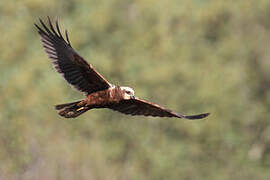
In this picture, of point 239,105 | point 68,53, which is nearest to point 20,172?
point 68,53


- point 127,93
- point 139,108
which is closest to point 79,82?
point 127,93

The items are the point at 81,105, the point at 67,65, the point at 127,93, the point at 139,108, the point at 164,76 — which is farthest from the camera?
the point at 164,76

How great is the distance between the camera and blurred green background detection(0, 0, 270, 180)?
90.4ft

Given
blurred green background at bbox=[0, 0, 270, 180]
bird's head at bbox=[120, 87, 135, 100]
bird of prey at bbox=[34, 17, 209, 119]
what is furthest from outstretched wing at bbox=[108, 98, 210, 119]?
blurred green background at bbox=[0, 0, 270, 180]

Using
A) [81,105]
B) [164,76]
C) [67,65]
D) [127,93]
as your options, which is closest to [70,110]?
[81,105]

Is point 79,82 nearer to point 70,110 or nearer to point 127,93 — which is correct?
point 70,110

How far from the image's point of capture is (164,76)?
29.6 m

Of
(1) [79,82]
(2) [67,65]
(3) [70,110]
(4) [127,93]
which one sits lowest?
(3) [70,110]

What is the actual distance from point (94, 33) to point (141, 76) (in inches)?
113

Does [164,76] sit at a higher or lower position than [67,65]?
higher

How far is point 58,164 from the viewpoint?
54.9ft

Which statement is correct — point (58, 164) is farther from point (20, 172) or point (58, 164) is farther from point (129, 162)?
point (129, 162)

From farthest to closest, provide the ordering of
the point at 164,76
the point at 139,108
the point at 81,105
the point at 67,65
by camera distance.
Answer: the point at 164,76
the point at 139,108
the point at 67,65
the point at 81,105

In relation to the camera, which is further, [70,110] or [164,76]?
[164,76]
